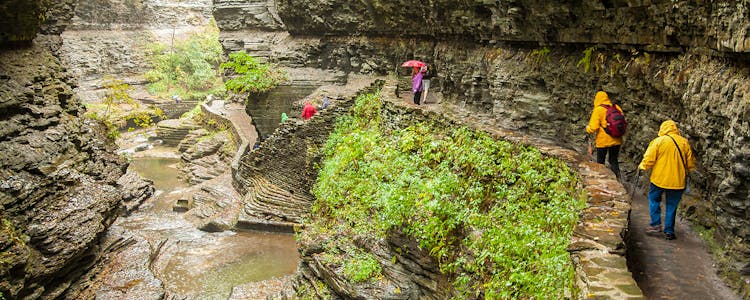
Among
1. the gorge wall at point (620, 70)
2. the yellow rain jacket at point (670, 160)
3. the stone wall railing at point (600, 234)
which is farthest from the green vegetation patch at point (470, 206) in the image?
the gorge wall at point (620, 70)

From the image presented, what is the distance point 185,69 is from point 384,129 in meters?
36.1

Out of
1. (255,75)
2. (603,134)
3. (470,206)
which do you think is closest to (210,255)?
(255,75)

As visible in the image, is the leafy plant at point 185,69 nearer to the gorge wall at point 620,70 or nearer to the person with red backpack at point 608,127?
the gorge wall at point 620,70

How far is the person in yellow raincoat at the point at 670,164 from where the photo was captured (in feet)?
21.0

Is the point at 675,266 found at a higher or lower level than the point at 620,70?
lower

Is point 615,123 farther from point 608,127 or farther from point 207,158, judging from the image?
point 207,158

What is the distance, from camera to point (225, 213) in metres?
20.4

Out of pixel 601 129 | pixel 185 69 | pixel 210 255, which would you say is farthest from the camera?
pixel 185 69

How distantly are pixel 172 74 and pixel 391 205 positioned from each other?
4146 centimetres

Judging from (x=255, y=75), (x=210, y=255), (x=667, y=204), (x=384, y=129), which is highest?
(x=255, y=75)

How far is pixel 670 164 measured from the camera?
639 centimetres

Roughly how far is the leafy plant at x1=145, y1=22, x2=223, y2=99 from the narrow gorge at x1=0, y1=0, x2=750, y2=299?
59.2 feet

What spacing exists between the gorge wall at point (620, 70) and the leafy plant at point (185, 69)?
28782 millimetres

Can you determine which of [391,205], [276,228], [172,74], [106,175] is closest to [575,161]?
[391,205]
